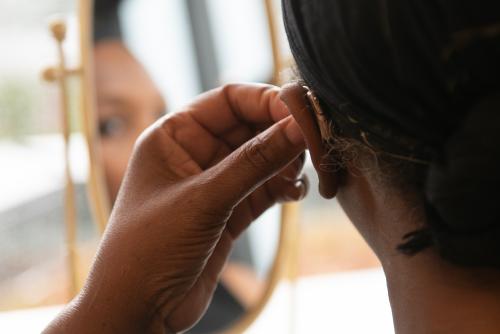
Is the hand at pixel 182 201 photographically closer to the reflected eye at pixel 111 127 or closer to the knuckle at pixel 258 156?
the knuckle at pixel 258 156

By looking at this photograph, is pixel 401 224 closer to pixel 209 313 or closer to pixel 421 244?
pixel 421 244

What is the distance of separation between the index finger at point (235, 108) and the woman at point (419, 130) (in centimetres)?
18

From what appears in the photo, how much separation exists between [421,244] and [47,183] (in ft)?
3.25

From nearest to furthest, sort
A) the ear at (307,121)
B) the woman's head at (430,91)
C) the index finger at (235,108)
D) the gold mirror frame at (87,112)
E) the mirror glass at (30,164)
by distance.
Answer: the woman's head at (430,91), the ear at (307,121), the index finger at (235,108), the gold mirror frame at (87,112), the mirror glass at (30,164)

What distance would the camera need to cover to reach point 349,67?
1.71 feet

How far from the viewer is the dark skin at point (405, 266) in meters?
0.57

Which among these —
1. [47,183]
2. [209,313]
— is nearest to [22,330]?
[47,183]

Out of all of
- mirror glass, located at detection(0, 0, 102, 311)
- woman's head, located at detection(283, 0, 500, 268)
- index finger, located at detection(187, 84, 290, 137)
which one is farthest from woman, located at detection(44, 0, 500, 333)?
mirror glass, located at detection(0, 0, 102, 311)

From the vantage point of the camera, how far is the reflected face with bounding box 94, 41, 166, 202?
3.82 ft

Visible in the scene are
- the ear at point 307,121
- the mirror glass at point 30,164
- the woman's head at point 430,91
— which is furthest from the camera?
the mirror glass at point 30,164

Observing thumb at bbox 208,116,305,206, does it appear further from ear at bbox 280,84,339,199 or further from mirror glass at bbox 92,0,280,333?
mirror glass at bbox 92,0,280,333

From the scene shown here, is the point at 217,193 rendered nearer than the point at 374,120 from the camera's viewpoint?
No

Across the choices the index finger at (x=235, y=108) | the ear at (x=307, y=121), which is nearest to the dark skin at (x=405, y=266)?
the ear at (x=307, y=121)

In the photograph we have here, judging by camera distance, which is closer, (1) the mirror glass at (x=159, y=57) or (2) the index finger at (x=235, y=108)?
(2) the index finger at (x=235, y=108)
